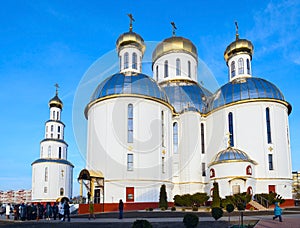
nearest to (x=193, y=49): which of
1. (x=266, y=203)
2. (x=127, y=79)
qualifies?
(x=127, y=79)

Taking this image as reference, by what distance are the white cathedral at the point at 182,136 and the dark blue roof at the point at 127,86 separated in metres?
0.09

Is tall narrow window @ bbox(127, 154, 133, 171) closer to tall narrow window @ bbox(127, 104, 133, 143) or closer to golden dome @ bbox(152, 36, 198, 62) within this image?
tall narrow window @ bbox(127, 104, 133, 143)

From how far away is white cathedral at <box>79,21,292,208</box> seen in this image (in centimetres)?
2809

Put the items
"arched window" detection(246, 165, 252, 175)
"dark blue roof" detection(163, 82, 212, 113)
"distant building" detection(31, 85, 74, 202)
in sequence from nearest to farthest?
1. "arched window" detection(246, 165, 252, 175)
2. "dark blue roof" detection(163, 82, 212, 113)
3. "distant building" detection(31, 85, 74, 202)

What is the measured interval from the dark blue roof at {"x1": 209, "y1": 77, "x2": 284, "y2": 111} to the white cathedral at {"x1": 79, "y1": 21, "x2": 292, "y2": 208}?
0.09 m

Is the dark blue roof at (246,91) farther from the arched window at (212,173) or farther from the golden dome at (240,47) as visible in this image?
the arched window at (212,173)

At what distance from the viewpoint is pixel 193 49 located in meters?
41.9

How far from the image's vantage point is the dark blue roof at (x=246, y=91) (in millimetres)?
31375

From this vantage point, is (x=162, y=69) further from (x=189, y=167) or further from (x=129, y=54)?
(x=189, y=167)

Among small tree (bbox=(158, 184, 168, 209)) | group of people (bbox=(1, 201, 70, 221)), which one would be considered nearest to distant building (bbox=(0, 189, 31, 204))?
small tree (bbox=(158, 184, 168, 209))

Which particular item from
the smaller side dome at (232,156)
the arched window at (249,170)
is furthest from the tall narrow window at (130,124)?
the arched window at (249,170)

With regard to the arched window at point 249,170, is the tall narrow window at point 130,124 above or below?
above

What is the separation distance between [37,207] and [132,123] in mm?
11214

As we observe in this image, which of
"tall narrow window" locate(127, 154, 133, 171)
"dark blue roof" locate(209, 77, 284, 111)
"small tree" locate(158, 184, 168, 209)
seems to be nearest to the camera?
"small tree" locate(158, 184, 168, 209)
